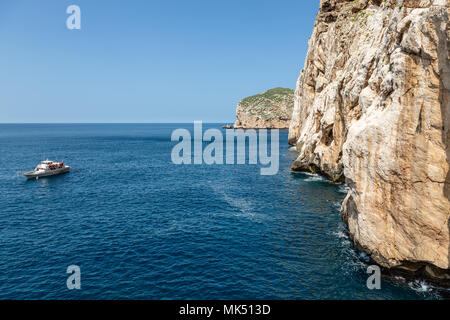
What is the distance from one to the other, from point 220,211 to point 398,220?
25.8 m


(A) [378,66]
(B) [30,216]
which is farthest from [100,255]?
(A) [378,66]

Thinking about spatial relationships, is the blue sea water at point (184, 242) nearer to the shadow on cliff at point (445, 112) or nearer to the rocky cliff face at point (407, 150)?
the rocky cliff face at point (407, 150)

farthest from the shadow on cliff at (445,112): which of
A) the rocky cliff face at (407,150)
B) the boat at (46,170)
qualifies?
the boat at (46,170)

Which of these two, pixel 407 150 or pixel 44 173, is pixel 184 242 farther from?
pixel 44 173

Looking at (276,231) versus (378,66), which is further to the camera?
(276,231)

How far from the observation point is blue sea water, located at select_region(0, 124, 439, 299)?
24.6 m

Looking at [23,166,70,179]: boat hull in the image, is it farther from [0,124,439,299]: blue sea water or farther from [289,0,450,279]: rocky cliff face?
[289,0,450,279]: rocky cliff face

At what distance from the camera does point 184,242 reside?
33875mm

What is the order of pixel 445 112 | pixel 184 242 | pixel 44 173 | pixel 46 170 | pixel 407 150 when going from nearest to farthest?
1. pixel 445 112
2. pixel 407 150
3. pixel 184 242
4. pixel 44 173
5. pixel 46 170

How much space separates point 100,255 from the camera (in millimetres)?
30672

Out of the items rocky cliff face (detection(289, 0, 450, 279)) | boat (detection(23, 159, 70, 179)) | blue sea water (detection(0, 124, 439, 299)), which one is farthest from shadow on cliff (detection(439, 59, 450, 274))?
boat (detection(23, 159, 70, 179))

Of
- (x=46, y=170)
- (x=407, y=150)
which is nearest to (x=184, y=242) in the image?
(x=407, y=150)
